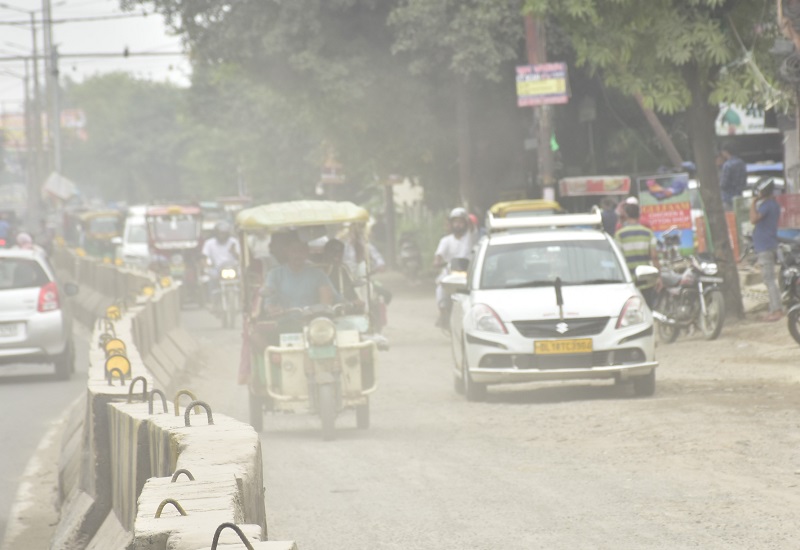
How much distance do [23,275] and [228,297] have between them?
798 centimetres

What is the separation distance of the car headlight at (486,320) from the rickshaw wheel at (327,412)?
237 cm

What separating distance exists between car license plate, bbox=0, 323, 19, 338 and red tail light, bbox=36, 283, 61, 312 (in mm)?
383

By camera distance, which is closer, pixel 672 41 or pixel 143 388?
pixel 143 388

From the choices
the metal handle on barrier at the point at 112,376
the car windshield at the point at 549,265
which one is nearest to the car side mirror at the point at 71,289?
the car windshield at the point at 549,265

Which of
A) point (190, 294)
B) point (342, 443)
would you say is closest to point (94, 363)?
point (342, 443)

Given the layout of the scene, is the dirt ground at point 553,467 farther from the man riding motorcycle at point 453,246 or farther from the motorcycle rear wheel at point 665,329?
the man riding motorcycle at point 453,246

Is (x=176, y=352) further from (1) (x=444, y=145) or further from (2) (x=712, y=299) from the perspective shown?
(1) (x=444, y=145)

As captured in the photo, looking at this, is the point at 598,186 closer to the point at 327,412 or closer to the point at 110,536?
the point at 327,412

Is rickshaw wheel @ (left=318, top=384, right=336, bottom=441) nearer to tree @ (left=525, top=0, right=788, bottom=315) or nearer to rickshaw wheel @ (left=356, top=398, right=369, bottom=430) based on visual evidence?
rickshaw wheel @ (left=356, top=398, right=369, bottom=430)

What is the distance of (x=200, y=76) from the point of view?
70.4 meters

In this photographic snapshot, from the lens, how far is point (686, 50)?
2020 centimetres

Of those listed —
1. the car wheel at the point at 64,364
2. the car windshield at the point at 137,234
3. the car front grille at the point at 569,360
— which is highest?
the car windshield at the point at 137,234

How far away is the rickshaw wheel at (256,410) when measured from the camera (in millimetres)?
13734

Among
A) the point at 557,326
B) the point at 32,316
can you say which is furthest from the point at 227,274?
the point at 557,326
